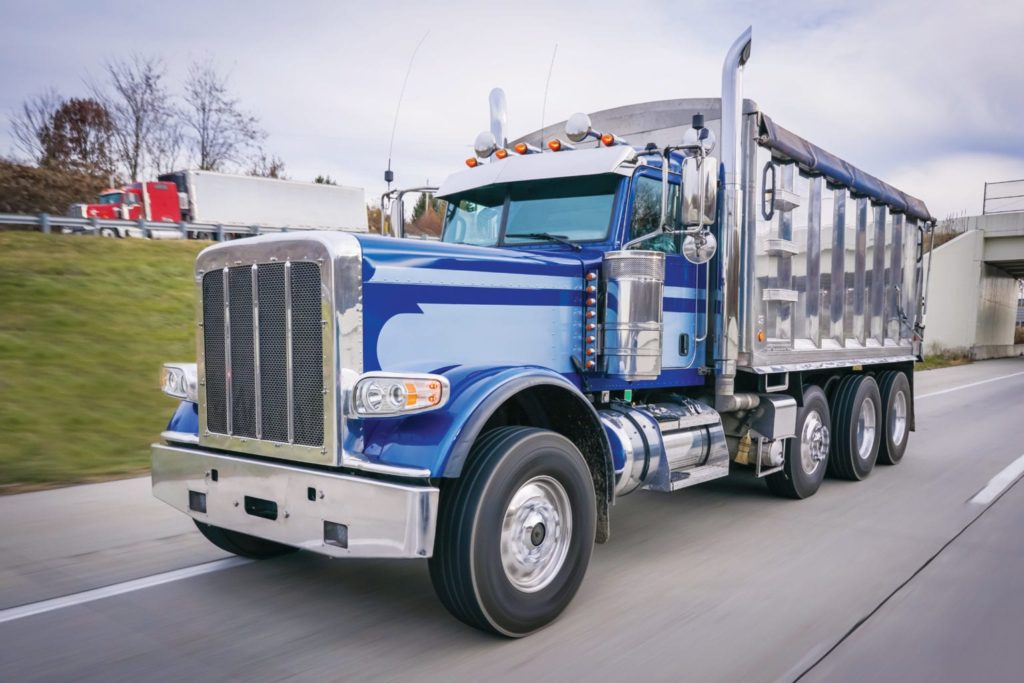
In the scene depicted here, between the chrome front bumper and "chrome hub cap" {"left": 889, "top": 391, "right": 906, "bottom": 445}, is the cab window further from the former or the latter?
"chrome hub cap" {"left": 889, "top": 391, "right": 906, "bottom": 445}

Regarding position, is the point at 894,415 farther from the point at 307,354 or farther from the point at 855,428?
the point at 307,354

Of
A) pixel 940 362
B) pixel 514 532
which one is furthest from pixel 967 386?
pixel 514 532

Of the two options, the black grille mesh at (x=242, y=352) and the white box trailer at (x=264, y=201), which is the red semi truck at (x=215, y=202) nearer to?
the white box trailer at (x=264, y=201)

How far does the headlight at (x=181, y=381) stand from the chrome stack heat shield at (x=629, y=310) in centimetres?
240

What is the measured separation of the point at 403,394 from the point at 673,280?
2.69m

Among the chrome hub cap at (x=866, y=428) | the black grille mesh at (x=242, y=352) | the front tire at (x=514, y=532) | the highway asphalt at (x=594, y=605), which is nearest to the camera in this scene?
the highway asphalt at (x=594, y=605)

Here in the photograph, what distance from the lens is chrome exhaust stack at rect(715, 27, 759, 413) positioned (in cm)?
571

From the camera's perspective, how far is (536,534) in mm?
3982

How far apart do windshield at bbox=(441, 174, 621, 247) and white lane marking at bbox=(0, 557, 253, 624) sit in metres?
2.64

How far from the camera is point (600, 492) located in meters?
4.57

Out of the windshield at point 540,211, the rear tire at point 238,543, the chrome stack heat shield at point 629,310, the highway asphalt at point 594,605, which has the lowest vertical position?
the highway asphalt at point 594,605

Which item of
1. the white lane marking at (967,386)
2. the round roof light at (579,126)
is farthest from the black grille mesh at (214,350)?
the white lane marking at (967,386)

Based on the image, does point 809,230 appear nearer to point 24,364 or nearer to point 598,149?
point 598,149

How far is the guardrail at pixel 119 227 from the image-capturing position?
18078 mm
